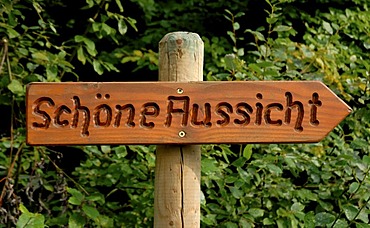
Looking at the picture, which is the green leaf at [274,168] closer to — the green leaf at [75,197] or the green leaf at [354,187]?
A: the green leaf at [354,187]

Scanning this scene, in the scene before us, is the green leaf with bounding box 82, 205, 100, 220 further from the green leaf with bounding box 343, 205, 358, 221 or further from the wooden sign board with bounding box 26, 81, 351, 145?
the green leaf with bounding box 343, 205, 358, 221

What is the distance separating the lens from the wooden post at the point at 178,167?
178 cm

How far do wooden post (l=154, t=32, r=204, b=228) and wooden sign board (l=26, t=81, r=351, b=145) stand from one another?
0.26 ft

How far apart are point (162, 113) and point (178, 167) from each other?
150 mm

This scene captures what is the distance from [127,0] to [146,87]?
2.77 m

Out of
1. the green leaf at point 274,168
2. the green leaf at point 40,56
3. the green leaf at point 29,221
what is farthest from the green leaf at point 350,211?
the green leaf at point 40,56

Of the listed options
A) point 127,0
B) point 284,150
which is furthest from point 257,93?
point 127,0

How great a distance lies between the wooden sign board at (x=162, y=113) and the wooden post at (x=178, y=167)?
78 mm

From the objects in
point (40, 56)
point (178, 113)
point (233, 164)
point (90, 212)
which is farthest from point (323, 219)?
point (40, 56)

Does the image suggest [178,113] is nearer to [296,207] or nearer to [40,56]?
[296,207]

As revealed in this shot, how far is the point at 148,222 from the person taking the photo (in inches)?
104

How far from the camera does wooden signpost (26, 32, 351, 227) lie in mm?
1703

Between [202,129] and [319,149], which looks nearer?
[202,129]

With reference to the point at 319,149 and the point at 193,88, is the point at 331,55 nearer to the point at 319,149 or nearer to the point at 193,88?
the point at 319,149
